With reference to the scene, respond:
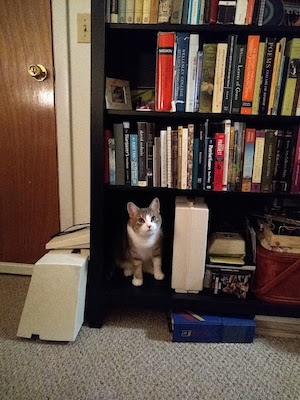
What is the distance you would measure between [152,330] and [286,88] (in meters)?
0.97

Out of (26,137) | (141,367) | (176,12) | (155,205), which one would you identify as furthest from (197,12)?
(141,367)

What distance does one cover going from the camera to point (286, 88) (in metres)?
0.90

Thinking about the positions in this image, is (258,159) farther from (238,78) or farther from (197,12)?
(197,12)

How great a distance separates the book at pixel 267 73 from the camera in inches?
34.2

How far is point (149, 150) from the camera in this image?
0.99 m

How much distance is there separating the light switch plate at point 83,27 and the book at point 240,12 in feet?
2.06

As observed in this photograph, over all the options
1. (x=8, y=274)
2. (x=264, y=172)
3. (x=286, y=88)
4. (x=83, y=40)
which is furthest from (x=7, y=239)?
(x=286, y=88)

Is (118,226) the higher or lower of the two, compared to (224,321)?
higher

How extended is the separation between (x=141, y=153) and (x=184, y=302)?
1.87ft

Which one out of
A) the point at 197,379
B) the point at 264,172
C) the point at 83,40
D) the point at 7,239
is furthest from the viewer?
the point at 7,239

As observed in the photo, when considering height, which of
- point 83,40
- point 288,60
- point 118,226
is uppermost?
point 83,40

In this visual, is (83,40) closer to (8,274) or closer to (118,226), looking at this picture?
(118,226)

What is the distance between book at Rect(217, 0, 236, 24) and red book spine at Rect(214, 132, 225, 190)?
0.34 metres

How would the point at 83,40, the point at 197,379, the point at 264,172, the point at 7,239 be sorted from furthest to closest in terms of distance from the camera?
the point at 7,239 → the point at 83,40 → the point at 264,172 → the point at 197,379
